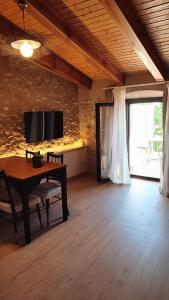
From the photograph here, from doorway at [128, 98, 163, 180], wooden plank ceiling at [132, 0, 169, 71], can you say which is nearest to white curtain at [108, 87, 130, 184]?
doorway at [128, 98, 163, 180]

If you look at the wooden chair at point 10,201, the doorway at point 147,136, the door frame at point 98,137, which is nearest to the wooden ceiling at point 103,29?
the door frame at point 98,137

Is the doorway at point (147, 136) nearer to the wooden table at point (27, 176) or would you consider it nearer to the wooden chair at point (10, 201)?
the wooden table at point (27, 176)

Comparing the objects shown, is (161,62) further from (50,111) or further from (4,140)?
(4,140)

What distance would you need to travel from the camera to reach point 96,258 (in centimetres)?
265

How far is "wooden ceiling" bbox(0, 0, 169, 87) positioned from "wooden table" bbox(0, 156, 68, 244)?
5.31ft

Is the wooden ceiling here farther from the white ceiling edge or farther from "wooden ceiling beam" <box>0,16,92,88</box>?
the white ceiling edge

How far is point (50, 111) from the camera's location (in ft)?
16.8

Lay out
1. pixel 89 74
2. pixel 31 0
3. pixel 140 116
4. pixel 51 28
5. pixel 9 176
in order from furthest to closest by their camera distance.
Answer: pixel 140 116
pixel 89 74
pixel 51 28
pixel 9 176
pixel 31 0

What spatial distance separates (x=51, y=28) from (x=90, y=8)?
1.97 ft

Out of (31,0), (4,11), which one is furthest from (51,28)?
(4,11)

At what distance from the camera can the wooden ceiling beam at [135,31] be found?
102 inches

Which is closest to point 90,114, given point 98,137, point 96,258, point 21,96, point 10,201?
point 98,137

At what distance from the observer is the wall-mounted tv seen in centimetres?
467

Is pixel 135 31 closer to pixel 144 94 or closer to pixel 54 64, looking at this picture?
pixel 54 64
